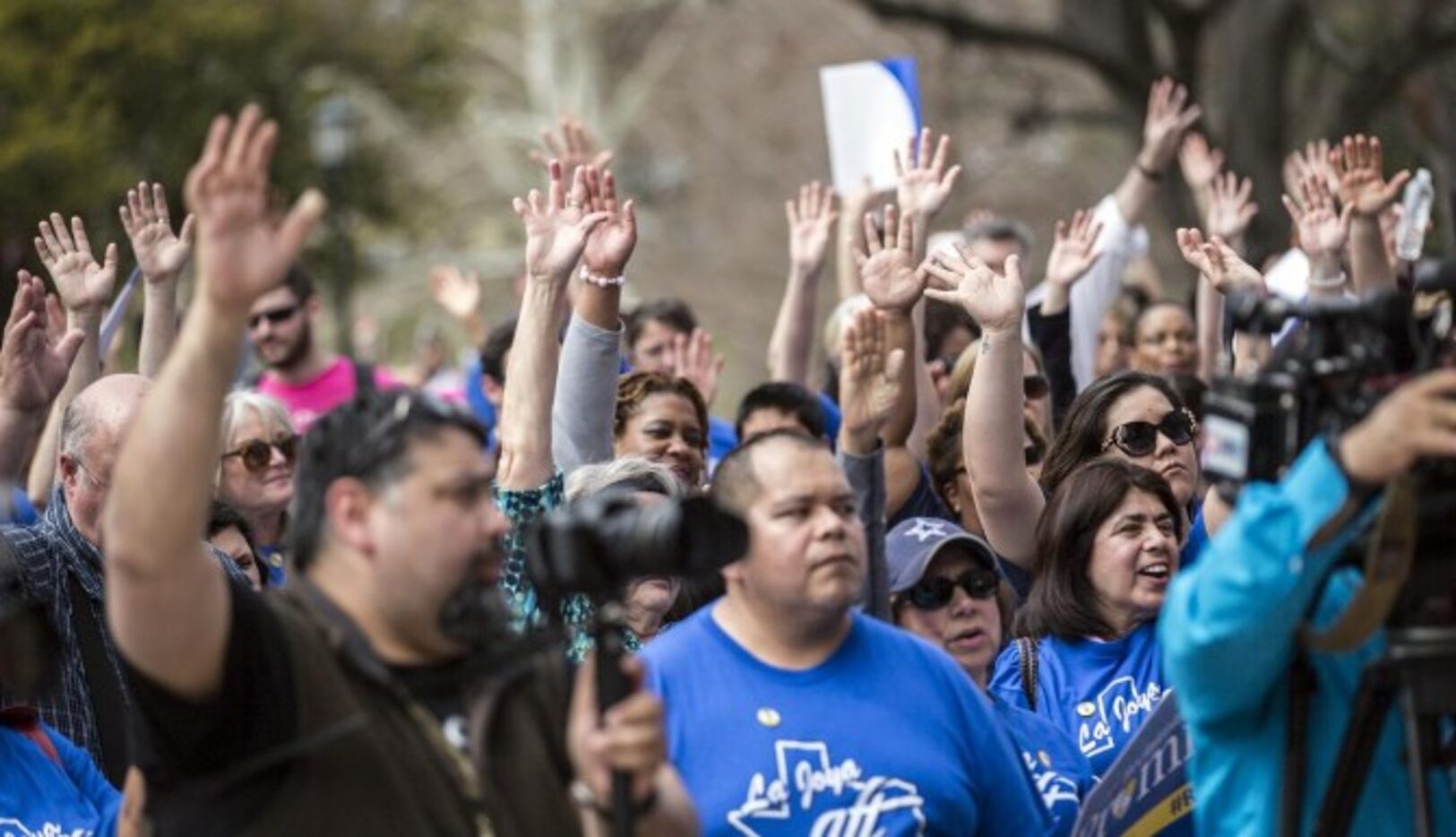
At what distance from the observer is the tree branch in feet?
61.2

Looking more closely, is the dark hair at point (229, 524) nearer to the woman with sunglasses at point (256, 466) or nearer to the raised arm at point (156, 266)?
the woman with sunglasses at point (256, 466)

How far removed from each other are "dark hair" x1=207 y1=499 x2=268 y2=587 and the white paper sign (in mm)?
3582

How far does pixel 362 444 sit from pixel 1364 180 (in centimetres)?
398

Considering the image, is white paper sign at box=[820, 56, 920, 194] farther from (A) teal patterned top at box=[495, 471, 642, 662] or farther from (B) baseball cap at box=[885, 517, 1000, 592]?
(A) teal patterned top at box=[495, 471, 642, 662]

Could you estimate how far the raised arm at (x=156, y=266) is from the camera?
8438 mm

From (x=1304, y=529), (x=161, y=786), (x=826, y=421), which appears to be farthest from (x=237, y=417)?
(x=1304, y=529)

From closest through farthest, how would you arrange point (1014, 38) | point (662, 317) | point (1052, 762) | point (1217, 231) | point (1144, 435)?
point (1052, 762), point (1144, 435), point (1217, 231), point (662, 317), point (1014, 38)

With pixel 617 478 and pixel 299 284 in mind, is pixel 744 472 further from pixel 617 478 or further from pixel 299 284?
pixel 299 284

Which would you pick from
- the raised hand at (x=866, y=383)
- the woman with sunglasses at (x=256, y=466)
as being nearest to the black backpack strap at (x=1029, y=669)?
the raised hand at (x=866, y=383)

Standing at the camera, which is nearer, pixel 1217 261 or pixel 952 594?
pixel 952 594

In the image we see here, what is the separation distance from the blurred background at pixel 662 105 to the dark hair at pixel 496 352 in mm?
2397

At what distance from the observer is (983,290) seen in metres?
7.38

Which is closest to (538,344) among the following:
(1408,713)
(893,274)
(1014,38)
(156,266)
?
(893,274)

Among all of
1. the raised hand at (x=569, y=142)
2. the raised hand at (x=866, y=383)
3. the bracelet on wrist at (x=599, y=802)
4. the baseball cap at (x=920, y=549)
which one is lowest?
the bracelet on wrist at (x=599, y=802)
